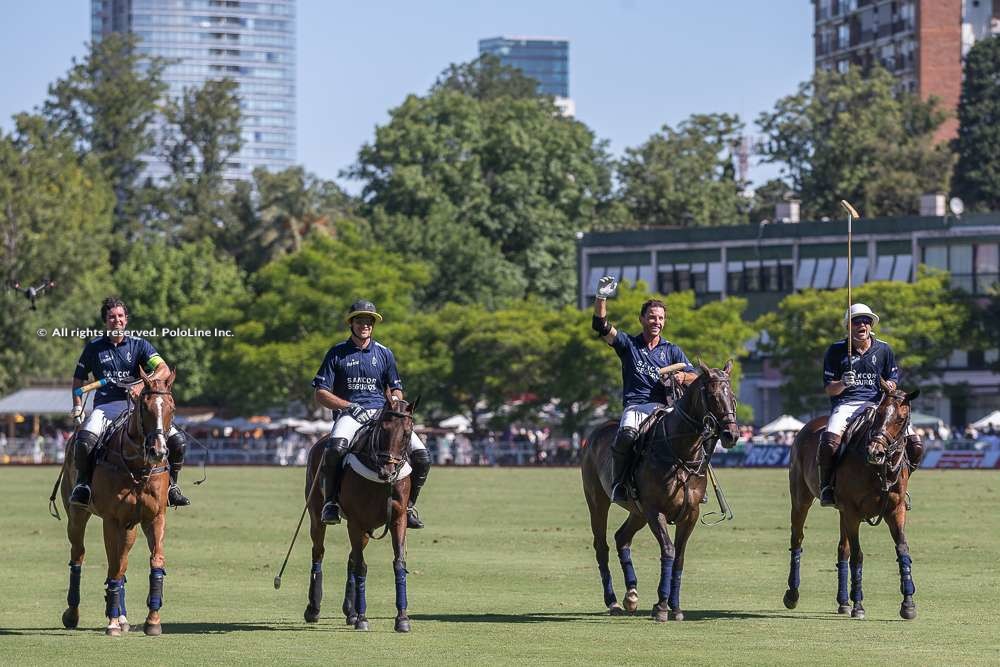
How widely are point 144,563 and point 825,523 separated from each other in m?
12.8

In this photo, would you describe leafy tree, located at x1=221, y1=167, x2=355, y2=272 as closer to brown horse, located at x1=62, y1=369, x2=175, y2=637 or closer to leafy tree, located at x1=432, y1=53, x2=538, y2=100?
leafy tree, located at x1=432, y1=53, x2=538, y2=100

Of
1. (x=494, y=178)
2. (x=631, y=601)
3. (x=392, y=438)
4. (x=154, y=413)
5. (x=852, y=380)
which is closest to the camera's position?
(x=154, y=413)

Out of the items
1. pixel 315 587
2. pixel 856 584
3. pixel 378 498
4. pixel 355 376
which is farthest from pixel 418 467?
pixel 856 584

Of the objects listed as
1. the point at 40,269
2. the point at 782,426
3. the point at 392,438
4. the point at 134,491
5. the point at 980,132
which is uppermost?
the point at 980,132

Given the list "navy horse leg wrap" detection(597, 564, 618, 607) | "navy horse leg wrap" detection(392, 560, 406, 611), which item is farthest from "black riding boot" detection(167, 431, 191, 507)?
"navy horse leg wrap" detection(597, 564, 618, 607)

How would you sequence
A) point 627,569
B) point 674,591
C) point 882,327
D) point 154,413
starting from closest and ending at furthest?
point 154,413
point 674,591
point 627,569
point 882,327

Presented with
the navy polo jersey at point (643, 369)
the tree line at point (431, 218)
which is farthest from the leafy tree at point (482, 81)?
the navy polo jersey at point (643, 369)

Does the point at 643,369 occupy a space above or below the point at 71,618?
above

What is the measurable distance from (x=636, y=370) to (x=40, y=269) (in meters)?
74.6

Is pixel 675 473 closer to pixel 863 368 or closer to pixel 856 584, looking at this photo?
pixel 856 584

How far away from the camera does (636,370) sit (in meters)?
18.6

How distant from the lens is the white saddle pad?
16984 mm

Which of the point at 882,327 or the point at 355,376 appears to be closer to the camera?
the point at 355,376

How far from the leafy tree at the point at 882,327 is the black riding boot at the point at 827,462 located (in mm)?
61009
